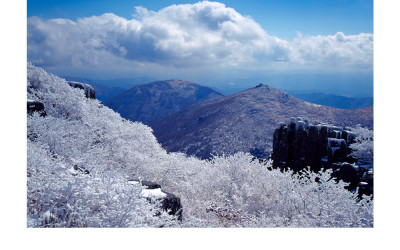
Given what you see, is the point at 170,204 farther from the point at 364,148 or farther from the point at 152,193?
the point at 364,148

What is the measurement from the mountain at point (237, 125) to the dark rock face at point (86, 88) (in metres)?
14.9

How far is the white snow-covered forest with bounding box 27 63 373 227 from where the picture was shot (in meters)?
3.64

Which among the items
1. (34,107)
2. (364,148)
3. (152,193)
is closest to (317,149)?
(364,148)

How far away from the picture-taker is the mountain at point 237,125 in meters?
25.0

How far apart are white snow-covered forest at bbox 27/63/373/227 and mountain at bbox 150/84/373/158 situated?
1434 cm

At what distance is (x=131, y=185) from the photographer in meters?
4.03

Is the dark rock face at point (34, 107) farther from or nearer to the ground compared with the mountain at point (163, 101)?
nearer to the ground

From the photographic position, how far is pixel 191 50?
675 centimetres

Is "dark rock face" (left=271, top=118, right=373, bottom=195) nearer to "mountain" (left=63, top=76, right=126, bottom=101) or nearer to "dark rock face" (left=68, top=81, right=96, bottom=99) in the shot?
"mountain" (left=63, top=76, right=126, bottom=101)

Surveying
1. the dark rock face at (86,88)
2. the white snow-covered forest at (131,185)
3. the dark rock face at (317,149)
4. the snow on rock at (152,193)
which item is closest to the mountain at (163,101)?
the dark rock face at (86,88)

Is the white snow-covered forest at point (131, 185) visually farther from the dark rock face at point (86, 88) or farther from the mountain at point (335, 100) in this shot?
the mountain at point (335, 100)

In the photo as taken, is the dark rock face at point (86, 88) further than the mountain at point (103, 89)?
Yes
